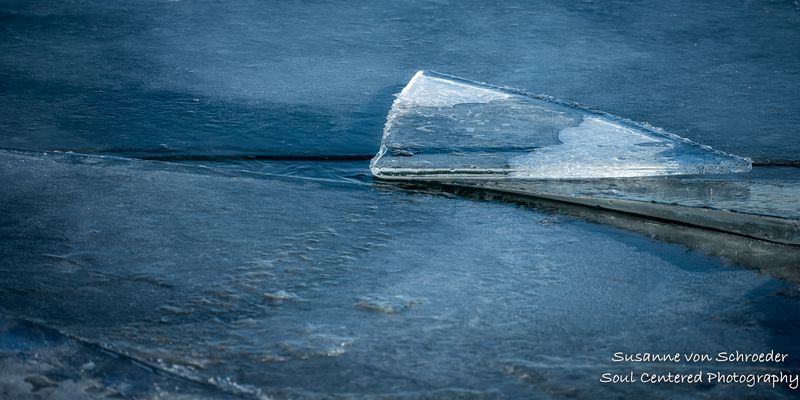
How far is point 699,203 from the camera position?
5.03 feet

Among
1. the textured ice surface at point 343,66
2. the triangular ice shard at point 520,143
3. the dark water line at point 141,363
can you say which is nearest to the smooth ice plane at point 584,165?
the triangular ice shard at point 520,143

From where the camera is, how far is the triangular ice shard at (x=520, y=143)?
168 centimetres

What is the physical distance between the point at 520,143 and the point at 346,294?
27.7 inches

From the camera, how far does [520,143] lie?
1807mm

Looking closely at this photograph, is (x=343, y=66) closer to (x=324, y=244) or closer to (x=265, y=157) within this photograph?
(x=265, y=157)

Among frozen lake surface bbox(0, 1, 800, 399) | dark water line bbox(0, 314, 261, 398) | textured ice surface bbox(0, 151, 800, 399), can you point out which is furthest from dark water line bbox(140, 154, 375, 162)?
dark water line bbox(0, 314, 261, 398)

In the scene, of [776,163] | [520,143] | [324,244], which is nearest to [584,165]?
[520,143]

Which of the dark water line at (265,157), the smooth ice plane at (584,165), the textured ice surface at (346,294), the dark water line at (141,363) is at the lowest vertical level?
the dark water line at (141,363)

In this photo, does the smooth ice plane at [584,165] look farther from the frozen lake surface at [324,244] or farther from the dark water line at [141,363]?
the dark water line at [141,363]

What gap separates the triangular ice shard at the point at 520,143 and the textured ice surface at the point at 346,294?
0.13m

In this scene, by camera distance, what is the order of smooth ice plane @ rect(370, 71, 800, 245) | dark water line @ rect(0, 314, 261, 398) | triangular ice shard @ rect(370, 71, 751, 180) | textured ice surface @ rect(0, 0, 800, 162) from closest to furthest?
dark water line @ rect(0, 314, 261, 398)
smooth ice plane @ rect(370, 71, 800, 245)
triangular ice shard @ rect(370, 71, 751, 180)
textured ice surface @ rect(0, 0, 800, 162)

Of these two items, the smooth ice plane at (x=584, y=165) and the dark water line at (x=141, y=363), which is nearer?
the dark water line at (x=141, y=363)

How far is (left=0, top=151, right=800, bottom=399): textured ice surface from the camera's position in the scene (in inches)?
41.8

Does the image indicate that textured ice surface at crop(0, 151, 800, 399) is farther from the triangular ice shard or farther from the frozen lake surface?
the triangular ice shard
